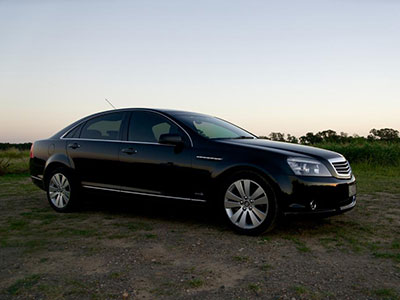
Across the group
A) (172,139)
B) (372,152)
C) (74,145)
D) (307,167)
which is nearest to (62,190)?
(74,145)

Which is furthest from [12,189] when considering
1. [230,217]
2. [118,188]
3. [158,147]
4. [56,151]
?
[230,217]

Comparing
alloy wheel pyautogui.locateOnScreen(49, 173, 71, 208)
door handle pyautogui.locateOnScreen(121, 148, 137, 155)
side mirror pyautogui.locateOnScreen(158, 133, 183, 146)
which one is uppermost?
side mirror pyautogui.locateOnScreen(158, 133, 183, 146)

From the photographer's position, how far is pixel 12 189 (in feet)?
30.2

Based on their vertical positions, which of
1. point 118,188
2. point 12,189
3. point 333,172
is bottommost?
point 12,189

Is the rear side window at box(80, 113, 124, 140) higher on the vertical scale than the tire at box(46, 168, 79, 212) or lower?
higher

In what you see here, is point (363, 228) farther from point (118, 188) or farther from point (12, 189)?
point (12, 189)

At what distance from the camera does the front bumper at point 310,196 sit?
14.3ft

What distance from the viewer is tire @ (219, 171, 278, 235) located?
4.45 m

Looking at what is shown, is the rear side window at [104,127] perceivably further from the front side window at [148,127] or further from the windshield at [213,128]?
the windshield at [213,128]

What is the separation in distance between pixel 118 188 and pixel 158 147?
0.91 meters

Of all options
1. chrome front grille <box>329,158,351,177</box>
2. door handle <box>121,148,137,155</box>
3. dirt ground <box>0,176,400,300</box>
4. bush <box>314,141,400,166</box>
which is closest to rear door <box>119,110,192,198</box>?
door handle <box>121,148,137,155</box>

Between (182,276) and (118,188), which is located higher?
(118,188)

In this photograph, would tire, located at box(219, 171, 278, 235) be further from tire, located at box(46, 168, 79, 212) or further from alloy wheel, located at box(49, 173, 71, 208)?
alloy wheel, located at box(49, 173, 71, 208)

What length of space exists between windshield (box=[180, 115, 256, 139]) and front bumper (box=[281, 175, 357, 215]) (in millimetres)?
1343
